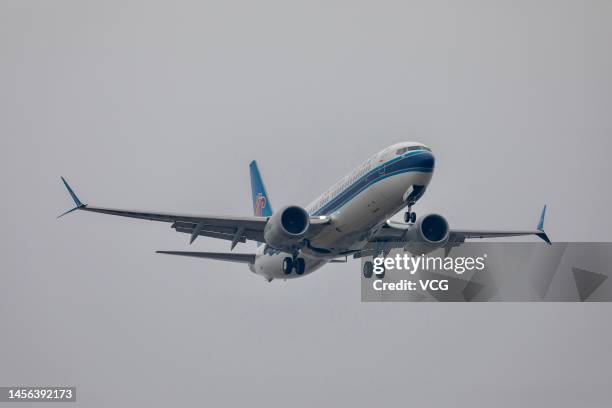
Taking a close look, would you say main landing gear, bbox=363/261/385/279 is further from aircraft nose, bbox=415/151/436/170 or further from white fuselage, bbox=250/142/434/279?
aircraft nose, bbox=415/151/436/170

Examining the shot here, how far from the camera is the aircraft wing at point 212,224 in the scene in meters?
48.2

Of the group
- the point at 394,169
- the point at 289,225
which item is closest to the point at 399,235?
the point at 289,225

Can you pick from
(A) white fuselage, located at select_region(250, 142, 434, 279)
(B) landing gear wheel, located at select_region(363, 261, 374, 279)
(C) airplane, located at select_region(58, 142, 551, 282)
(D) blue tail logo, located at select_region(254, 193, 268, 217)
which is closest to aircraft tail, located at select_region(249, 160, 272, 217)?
(D) blue tail logo, located at select_region(254, 193, 268, 217)

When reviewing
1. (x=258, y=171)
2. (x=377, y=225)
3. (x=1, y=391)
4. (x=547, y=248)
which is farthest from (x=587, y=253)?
(x=1, y=391)

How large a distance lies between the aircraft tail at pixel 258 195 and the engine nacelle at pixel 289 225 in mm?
14874

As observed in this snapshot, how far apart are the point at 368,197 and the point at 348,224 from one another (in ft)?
6.58

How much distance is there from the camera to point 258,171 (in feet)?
219

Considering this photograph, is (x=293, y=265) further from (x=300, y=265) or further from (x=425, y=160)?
(x=425, y=160)

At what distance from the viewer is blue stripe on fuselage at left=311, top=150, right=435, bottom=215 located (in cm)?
4472

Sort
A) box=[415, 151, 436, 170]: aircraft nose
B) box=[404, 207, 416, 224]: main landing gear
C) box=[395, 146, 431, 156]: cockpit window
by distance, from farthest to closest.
Result: 1. box=[404, 207, 416, 224]: main landing gear
2. box=[395, 146, 431, 156]: cockpit window
3. box=[415, 151, 436, 170]: aircraft nose

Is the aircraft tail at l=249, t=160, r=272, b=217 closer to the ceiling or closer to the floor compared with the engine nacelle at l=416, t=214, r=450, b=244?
closer to the ceiling

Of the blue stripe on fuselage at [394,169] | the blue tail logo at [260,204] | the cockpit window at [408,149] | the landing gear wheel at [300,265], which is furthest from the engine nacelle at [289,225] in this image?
the blue tail logo at [260,204]

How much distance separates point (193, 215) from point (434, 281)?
2311cm

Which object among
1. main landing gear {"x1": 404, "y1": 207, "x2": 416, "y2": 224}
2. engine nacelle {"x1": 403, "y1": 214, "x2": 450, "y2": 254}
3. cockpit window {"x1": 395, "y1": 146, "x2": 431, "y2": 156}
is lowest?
main landing gear {"x1": 404, "y1": 207, "x2": 416, "y2": 224}
